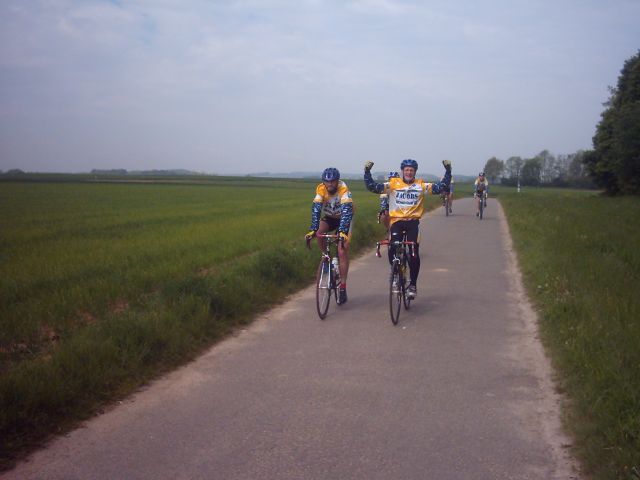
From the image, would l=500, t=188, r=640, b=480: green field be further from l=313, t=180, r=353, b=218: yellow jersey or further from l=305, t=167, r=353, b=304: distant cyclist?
l=313, t=180, r=353, b=218: yellow jersey

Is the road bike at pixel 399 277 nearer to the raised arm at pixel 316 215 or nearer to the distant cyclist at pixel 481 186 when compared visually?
the raised arm at pixel 316 215

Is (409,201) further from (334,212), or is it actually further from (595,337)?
(595,337)

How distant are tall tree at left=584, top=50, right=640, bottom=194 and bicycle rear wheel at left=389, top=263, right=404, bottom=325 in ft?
132

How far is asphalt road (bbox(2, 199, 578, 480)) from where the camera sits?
378cm

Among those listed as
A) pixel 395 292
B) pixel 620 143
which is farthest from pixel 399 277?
pixel 620 143

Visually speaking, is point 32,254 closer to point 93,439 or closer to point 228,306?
point 228,306

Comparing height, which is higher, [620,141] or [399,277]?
[620,141]

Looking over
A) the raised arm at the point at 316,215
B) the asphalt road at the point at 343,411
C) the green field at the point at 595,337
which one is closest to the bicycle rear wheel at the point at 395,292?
the asphalt road at the point at 343,411

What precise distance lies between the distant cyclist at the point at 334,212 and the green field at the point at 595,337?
2.61 m

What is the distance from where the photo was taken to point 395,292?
751 centimetres

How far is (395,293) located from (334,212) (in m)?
1.50

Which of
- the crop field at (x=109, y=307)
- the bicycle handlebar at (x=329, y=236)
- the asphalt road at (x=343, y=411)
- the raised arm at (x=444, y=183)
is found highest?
the raised arm at (x=444, y=183)

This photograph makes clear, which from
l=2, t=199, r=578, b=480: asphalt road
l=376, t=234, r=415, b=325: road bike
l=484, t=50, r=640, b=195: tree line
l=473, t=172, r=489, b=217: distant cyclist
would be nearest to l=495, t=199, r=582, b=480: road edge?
l=2, t=199, r=578, b=480: asphalt road

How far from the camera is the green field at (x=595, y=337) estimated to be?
388 centimetres
